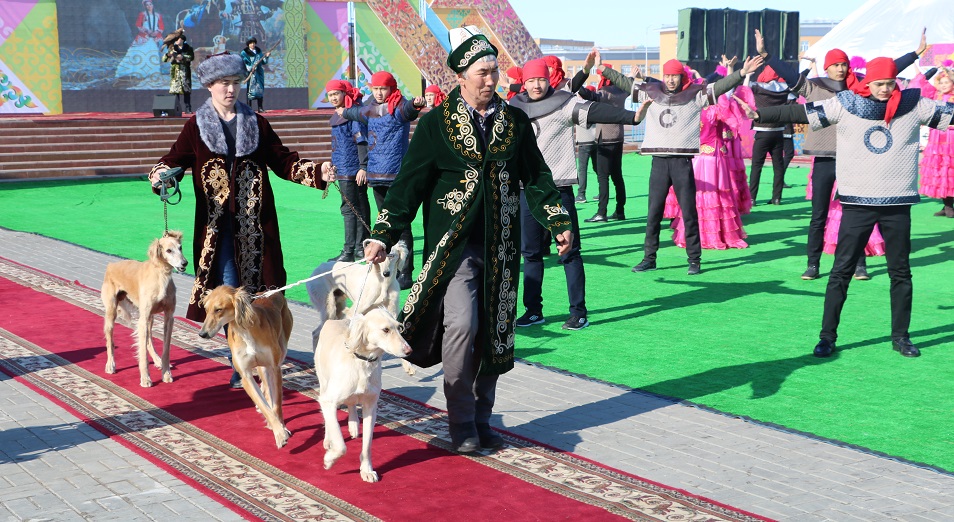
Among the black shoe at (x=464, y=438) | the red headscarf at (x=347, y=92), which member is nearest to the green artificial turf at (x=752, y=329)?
the black shoe at (x=464, y=438)

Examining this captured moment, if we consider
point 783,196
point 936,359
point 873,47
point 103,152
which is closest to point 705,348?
point 936,359

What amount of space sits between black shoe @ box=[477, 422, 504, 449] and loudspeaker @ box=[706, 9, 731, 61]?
1363 inches

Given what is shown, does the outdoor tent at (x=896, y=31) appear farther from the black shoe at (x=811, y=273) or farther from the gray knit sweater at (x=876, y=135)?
the gray knit sweater at (x=876, y=135)

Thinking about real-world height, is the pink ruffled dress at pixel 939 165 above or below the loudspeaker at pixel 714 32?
below

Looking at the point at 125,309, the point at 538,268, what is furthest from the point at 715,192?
the point at 125,309

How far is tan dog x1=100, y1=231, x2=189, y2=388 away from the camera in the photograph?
7422 millimetres

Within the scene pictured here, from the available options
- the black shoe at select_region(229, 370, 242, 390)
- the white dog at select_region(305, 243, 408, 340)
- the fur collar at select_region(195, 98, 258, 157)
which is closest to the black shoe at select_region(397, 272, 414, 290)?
the white dog at select_region(305, 243, 408, 340)

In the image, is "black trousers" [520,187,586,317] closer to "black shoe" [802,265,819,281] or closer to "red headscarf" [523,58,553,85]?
"red headscarf" [523,58,553,85]

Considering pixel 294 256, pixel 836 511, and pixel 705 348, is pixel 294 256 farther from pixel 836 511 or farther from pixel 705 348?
pixel 836 511

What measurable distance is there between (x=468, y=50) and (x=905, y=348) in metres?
4.64

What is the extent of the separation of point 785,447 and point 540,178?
82.5 inches

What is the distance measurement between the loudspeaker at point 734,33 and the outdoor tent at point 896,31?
5661 mm

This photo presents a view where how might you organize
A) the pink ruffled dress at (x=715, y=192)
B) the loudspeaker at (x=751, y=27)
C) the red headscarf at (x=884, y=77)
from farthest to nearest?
the loudspeaker at (x=751, y=27) → the pink ruffled dress at (x=715, y=192) → the red headscarf at (x=884, y=77)

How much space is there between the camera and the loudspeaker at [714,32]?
126 feet
